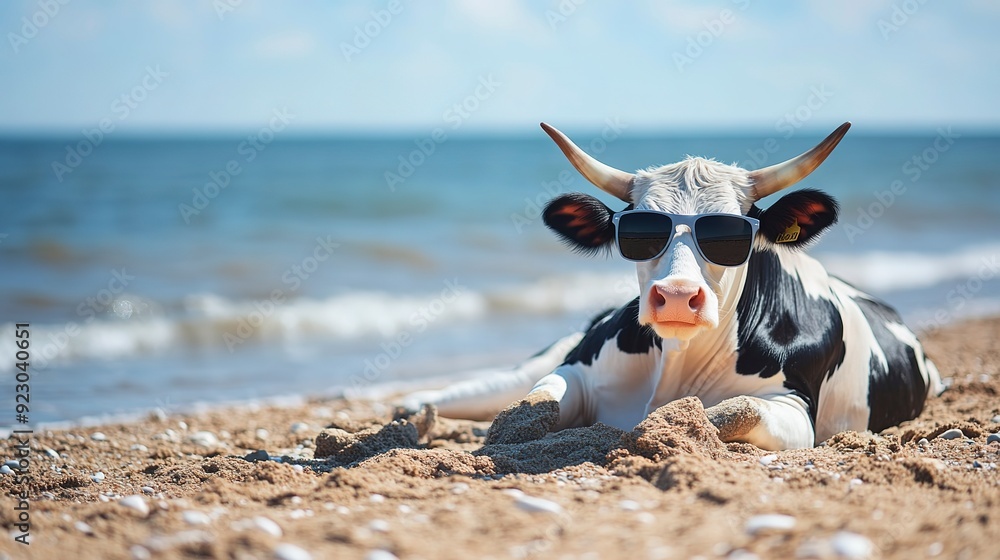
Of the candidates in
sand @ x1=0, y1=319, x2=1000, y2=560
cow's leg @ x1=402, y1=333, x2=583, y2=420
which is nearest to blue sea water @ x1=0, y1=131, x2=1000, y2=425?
cow's leg @ x1=402, y1=333, x2=583, y2=420

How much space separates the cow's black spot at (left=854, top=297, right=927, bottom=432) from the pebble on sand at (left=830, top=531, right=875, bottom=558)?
8.88ft

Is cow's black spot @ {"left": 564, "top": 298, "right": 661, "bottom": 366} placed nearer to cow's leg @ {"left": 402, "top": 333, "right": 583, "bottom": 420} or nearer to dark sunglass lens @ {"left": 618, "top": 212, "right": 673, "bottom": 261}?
cow's leg @ {"left": 402, "top": 333, "right": 583, "bottom": 420}

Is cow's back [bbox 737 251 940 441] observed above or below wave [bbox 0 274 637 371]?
below

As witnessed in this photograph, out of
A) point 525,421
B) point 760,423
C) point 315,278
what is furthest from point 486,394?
point 315,278

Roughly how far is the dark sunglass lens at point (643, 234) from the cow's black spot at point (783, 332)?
0.65 metres

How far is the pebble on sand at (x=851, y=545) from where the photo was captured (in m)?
2.49

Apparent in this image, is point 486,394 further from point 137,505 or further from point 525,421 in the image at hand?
point 137,505

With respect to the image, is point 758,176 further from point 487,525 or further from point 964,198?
point 964,198

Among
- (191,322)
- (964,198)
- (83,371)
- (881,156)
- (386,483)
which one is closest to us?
(386,483)

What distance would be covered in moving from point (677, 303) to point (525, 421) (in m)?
1.03

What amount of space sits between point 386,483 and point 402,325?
25.7 feet

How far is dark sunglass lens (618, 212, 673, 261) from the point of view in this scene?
14.0 feet

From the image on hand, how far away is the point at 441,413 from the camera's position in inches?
227

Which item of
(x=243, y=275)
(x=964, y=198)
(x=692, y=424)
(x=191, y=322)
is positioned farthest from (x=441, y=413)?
(x=964, y=198)
